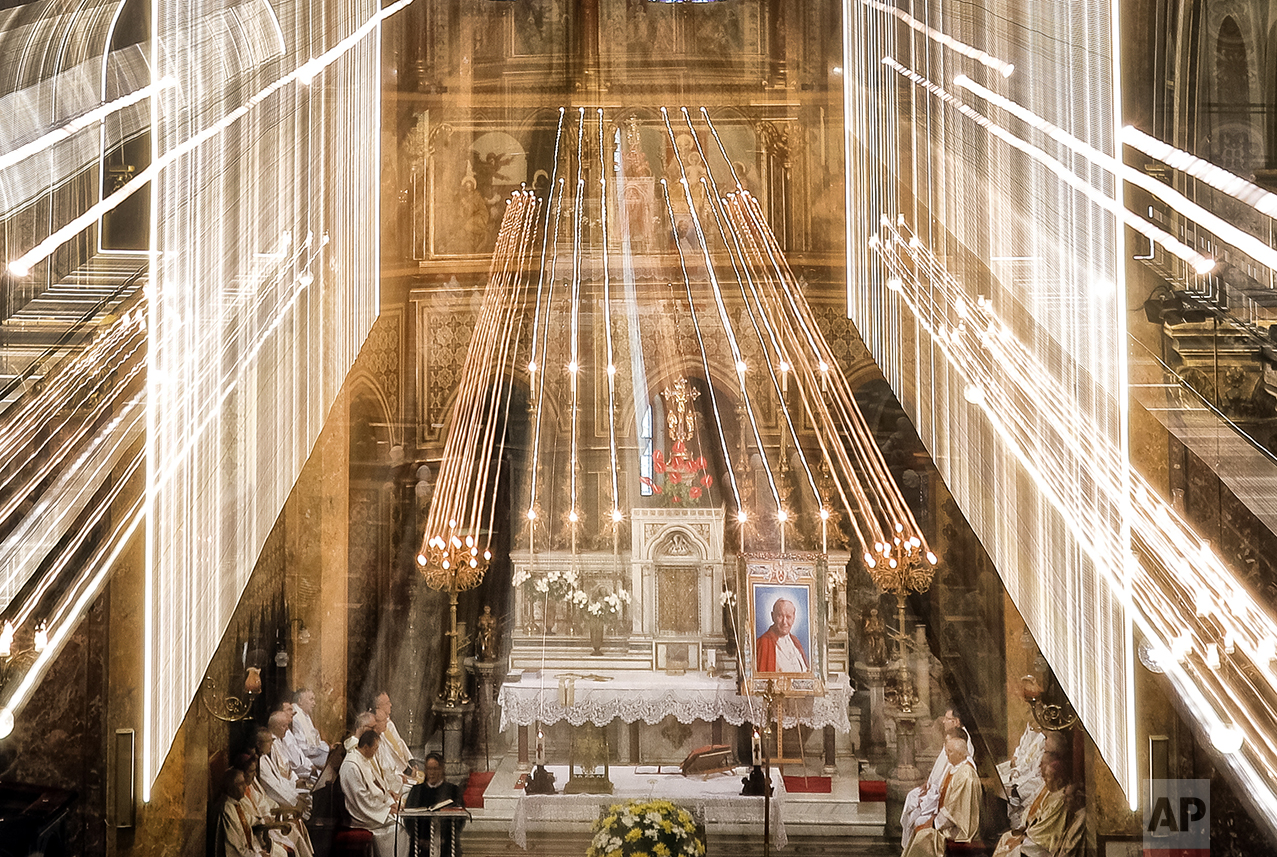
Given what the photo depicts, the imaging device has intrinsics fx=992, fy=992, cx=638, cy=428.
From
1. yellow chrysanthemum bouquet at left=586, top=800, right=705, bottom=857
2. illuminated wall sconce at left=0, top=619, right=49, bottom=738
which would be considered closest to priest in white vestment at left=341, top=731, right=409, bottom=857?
yellow chrysanthemum bouquet at left=586, top=800, right=705, bottom=857

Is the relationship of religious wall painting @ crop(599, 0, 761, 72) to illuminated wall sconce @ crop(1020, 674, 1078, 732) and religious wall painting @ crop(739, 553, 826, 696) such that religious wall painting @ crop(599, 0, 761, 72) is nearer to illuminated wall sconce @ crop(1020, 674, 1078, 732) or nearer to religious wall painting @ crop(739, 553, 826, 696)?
religious wall painting @ crop(739, 553, 826, 696)

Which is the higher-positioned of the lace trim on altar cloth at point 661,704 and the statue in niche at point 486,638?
the statue in niche at point 486,638

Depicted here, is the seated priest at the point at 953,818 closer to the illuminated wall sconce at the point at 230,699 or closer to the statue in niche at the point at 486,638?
the statue in niche at the point at 486,638

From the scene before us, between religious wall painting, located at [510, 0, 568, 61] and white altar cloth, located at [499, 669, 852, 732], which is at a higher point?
religious wall painting, located at [510, 0, 568, 61]

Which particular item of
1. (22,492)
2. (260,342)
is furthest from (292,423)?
(22,492)

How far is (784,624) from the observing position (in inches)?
196

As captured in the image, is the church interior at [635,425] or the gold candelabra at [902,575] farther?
the gold candelabra at [902,575]

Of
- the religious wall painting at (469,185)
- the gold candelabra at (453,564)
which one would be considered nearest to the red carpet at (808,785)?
the gold candelabra at (453,564)

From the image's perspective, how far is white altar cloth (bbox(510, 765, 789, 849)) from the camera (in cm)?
491

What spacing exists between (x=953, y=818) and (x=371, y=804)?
289 cm

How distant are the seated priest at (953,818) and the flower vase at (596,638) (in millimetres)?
1792

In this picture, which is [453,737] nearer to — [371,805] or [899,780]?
[371,805]

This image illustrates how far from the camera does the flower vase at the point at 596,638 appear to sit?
197 inches

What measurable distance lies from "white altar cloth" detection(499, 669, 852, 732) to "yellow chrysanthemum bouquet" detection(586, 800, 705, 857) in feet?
1.36
